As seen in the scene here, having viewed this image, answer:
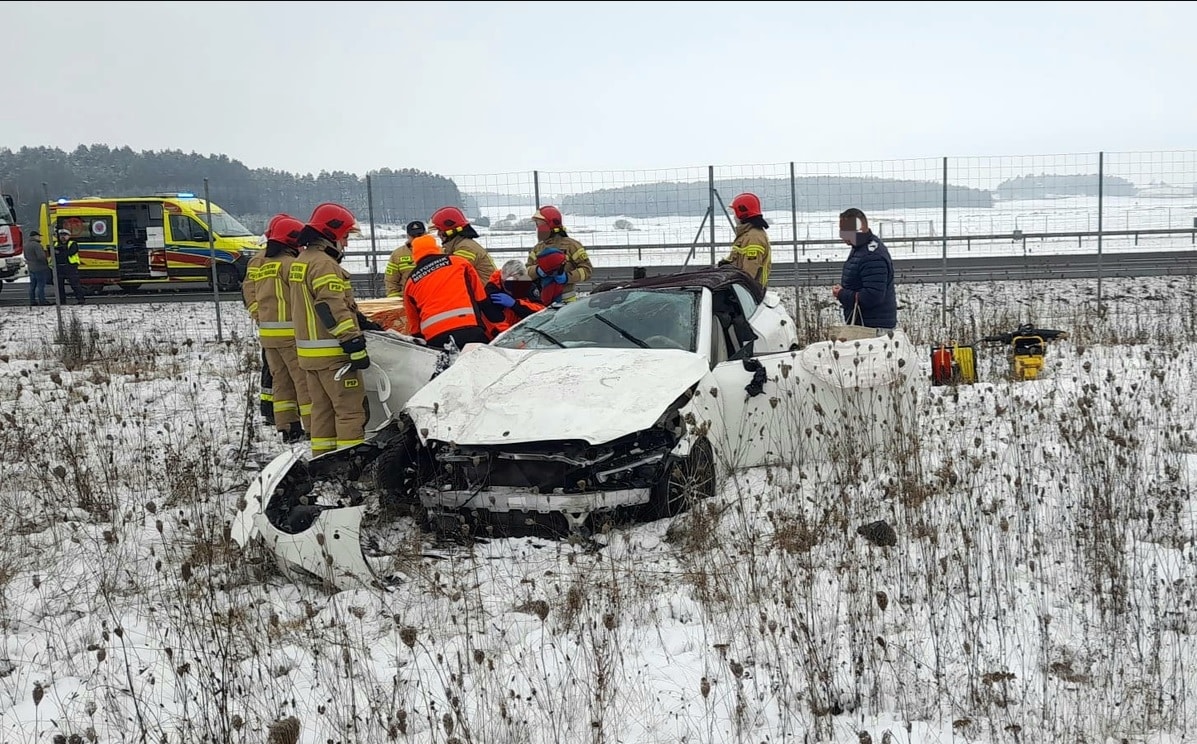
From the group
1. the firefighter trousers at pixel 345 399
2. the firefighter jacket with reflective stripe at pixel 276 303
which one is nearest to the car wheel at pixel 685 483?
the firefighter trousers at pixel 345 399

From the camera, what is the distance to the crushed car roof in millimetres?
6859

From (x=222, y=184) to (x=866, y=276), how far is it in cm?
1506

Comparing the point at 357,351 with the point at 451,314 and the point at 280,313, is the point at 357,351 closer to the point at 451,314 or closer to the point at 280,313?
the point at 451,314

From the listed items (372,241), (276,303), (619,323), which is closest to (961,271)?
(372,241)

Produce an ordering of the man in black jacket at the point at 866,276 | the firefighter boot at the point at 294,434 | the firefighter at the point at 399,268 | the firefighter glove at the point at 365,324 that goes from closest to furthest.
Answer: the firefighter glove at the point at 365,324 < the firefighter boot at the point at 294,434 < the man in black jacket at the point at 866,276 < the firefighter at the point at 399,268

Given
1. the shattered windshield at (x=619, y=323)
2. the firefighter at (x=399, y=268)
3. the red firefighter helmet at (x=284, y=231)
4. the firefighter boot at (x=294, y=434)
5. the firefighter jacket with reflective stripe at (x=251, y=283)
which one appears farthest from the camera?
the firefighter at (x=399, y=268)

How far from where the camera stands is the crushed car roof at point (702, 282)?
6859 millimetres

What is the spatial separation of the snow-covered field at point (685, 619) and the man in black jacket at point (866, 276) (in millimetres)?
1985

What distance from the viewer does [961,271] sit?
62.7 ft

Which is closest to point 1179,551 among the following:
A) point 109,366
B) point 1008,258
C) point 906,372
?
point 906,372

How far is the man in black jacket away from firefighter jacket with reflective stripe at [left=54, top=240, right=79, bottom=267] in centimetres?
1529

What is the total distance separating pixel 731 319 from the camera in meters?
6.74

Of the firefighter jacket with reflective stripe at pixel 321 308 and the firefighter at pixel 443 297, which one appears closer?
the firefighter jacket with reflective stripe at pixel 321 308

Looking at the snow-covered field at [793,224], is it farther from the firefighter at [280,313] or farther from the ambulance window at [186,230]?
the firefighter at [280,313]
